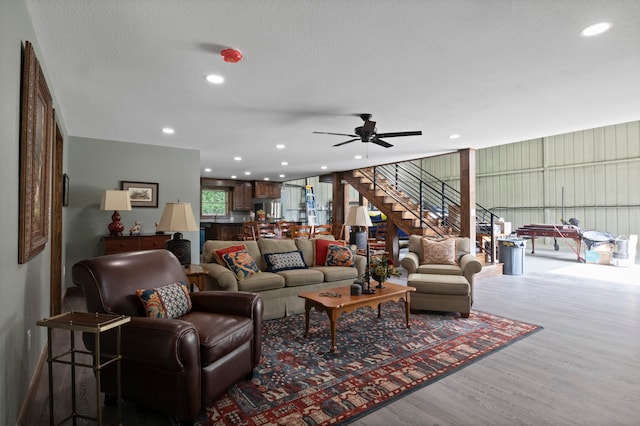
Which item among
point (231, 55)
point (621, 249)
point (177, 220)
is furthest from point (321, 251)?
point (621, 249)

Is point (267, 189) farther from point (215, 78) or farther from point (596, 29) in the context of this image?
point (596, 29)

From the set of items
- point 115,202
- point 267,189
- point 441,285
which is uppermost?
point 267,189

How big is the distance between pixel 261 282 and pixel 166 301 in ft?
4.93

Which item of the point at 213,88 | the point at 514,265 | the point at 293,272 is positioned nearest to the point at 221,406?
the point at 293,272

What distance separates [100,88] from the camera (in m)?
3.28

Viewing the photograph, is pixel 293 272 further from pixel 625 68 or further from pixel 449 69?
pixel 625 68

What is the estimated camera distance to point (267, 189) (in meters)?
11.7

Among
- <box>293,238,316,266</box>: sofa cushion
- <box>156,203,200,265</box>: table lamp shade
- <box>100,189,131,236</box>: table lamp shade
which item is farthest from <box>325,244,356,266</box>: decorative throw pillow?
<box>100,189,131,236</box>: table lamp shade

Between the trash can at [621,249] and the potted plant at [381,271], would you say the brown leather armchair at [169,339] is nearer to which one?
the potted plant at [381,271]

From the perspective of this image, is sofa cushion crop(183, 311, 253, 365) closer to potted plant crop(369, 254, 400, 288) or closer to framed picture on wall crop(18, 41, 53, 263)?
framed picture on wall crop(18, 41, 53, 263)

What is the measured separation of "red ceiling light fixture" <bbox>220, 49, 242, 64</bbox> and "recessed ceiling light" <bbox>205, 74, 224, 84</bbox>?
0.41 meters

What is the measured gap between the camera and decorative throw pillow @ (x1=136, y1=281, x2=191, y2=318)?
7.23ft

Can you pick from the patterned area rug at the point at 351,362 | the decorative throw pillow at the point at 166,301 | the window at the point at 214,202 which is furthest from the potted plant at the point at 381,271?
the window at the point at 214,202

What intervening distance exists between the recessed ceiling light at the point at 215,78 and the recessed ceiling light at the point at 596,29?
9.16 ft
